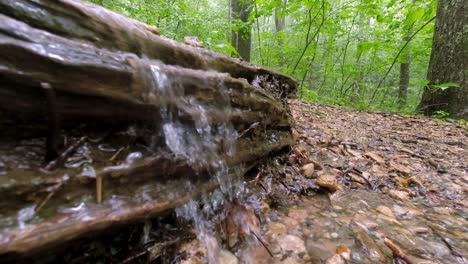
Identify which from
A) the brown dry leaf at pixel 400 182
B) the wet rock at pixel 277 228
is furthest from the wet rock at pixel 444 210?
the wet rock at pixel 277 228

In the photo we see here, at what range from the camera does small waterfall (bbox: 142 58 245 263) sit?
1315 mm

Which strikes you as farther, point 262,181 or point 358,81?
point 358,81

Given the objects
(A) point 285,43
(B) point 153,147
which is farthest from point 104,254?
(A) point 285,43

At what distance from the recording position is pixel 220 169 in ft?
5.13

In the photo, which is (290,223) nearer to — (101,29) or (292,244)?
(292,244)

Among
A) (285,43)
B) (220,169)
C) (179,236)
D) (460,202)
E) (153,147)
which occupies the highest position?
(285,43)

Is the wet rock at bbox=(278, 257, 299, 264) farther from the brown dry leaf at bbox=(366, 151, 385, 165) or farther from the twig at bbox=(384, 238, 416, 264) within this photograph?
the brown dry leaf at bbox=(366, 151, 385, 165)

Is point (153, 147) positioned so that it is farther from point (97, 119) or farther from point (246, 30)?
point (246, 30)

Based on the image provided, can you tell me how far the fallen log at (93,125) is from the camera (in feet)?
2.90

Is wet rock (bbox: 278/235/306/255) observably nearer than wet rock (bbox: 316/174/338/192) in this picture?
Yes

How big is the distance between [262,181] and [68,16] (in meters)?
1.51

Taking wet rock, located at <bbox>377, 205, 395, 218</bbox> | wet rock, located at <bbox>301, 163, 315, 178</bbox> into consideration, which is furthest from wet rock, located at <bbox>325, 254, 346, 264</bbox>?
wet rock, located at <bbox>301, 163, 315, 178</bbox>

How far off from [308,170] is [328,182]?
20 cm

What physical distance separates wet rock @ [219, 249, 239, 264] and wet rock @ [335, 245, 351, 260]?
1.80ft
